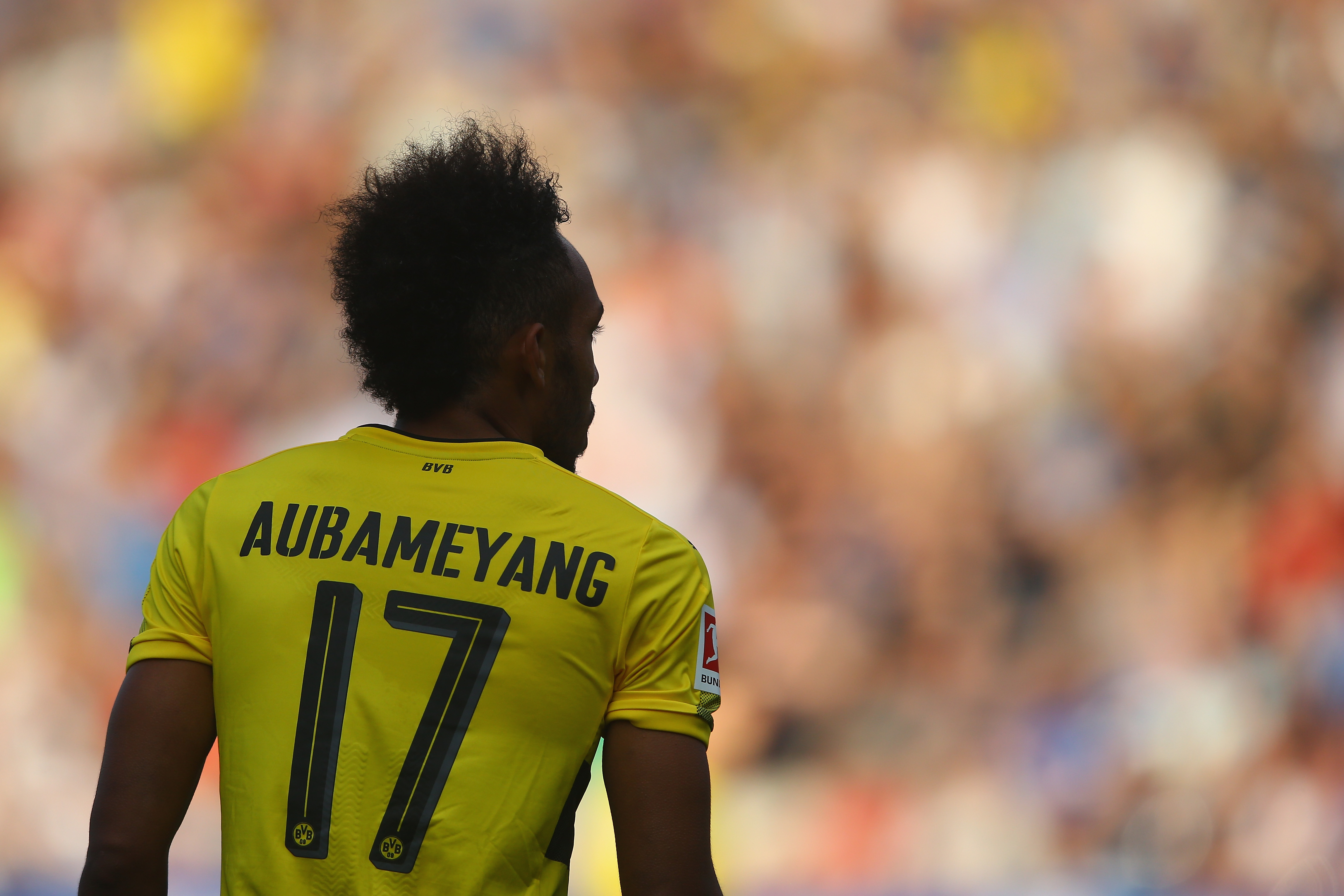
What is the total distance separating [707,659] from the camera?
0.91 meters

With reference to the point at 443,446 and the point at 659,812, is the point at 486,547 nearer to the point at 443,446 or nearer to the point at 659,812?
the point at 443,446

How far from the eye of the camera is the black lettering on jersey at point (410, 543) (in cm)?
86

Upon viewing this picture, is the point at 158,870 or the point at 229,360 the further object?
the point at 229,360

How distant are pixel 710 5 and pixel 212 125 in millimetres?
1477

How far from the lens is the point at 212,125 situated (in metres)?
3.60

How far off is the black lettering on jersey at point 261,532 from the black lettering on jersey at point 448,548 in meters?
0.13

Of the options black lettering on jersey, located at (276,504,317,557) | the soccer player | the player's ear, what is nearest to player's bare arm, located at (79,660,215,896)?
the soccer player

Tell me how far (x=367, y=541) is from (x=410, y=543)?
3 centimetres

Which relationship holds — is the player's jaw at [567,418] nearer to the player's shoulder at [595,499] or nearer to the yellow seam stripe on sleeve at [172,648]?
the player's shoulder at [595,499]

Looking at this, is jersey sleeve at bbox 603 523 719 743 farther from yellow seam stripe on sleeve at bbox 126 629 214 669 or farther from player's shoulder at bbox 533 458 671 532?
yellow seam stripe on sleeve at bbox 126 629 214 669

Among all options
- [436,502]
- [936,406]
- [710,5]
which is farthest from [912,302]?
[436,502]

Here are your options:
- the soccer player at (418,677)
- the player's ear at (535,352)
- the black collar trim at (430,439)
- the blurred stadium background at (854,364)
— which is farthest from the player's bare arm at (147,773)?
the blurred stadium background at (854,364)

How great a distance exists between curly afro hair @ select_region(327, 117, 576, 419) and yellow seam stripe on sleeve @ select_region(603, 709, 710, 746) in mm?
277

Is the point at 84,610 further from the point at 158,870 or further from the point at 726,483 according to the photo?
the point at 158,870
